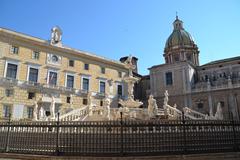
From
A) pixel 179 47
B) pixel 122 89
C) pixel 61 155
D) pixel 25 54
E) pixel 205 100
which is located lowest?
pixel 61 155

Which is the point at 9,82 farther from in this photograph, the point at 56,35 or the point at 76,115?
the point at 76,115

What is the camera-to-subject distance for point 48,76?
1224 inches

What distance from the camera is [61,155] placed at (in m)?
8.26

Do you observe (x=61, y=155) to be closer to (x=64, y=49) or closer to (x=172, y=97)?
(x=64, y=49)

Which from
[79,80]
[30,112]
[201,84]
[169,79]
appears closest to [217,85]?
[201,84]

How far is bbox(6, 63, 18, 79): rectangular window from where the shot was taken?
27.4 metres

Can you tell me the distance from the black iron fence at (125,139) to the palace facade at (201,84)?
23.5 meters

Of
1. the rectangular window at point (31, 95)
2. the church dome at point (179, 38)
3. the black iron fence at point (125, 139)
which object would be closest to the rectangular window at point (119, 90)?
the rectangular window at point (31, 95)

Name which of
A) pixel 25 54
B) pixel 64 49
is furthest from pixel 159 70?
pixel 25 54

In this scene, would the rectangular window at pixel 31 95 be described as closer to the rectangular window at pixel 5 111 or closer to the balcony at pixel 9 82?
the balcony at pixel 9 82

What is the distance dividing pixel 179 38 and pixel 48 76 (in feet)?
107

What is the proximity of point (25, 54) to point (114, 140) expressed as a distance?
81.7 ft

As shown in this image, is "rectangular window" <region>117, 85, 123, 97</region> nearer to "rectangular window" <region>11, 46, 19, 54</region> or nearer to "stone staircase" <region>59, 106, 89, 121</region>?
"rectangular window" <region>11, 46, 19, 54</region>

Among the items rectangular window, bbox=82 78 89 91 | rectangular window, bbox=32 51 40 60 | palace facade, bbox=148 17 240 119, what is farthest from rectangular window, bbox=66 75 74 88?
palace facade, bbox=148 17 240 119
